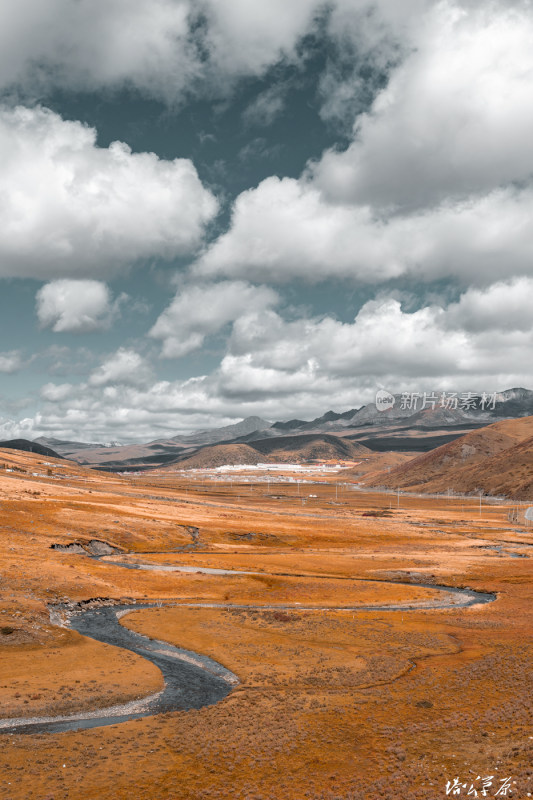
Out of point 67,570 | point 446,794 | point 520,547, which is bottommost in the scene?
point 520,547

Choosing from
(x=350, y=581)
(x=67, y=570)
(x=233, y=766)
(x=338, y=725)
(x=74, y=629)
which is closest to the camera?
(x=233, y=766)

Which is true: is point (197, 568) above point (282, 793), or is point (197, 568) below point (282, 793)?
below

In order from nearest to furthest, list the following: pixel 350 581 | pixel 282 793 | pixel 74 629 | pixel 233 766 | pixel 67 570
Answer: pixel 282 793, pixel 233 766, pixel 74 629, pixel 67 570, pixel 350 581

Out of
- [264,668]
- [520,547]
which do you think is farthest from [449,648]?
[520,547]

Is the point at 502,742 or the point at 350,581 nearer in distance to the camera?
the point at 502,742

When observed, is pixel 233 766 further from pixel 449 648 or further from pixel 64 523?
pixel 64 523

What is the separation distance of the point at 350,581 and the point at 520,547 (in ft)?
296

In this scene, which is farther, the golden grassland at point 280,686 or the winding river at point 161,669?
the winding river at point 161,669

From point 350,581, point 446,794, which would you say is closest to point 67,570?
point 350,581

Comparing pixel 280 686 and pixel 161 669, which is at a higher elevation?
pixel 280 686

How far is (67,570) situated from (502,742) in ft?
257

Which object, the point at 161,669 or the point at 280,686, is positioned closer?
the point at 280,686

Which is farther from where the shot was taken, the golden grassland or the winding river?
the winding river

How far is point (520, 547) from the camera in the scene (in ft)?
541
